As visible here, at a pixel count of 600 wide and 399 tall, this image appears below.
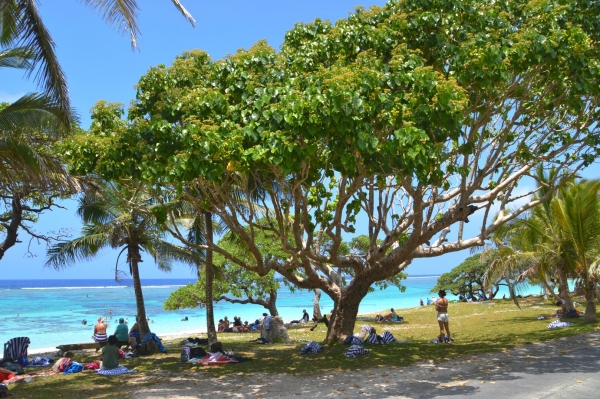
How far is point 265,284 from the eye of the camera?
27.8 m

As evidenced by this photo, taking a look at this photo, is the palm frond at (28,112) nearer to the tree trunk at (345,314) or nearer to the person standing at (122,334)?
the tree trunk at (345,314)

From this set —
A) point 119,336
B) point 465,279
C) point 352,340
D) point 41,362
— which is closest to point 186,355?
point 352,340

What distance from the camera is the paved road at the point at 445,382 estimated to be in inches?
340

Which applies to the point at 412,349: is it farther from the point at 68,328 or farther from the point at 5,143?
the point at 68,328

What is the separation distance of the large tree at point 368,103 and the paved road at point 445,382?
10.4 ft

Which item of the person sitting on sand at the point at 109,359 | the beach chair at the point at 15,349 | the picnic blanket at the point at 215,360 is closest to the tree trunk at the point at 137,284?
the beach chair at the point at 15,349

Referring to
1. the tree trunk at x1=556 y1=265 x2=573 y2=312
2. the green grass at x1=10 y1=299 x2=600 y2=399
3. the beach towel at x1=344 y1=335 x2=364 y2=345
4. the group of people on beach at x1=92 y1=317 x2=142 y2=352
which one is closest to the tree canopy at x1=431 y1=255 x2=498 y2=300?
the tree trunk at x1=556 y1=265 x2=573 y2=312

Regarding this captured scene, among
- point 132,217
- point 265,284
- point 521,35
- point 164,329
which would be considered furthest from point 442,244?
point 164,329

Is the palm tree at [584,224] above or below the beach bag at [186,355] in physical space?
above

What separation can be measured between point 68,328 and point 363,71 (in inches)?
1598

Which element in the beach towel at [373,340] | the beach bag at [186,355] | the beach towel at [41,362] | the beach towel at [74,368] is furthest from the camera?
the beach towel at [373,340]

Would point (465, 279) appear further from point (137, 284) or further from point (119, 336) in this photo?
point (119, 336)

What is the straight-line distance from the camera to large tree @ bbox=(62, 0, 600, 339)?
9.30 m

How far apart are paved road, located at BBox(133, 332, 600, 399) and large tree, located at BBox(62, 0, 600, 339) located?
3.17 m
